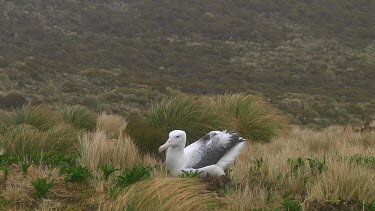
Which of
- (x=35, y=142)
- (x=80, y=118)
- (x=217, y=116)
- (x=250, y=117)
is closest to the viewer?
(x=35, y=142)

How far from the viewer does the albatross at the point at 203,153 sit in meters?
5.24

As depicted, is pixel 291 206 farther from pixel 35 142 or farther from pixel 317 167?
pixel 35 142

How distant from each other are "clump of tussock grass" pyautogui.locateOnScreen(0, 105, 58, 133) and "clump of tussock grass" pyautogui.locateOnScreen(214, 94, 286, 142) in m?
2.90

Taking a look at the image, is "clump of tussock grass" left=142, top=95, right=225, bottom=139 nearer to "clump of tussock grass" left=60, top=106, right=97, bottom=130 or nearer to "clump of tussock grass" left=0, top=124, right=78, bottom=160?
"clump of tussock grass" left=0, top=124, right=78, bottom=160

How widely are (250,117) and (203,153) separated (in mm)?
4646

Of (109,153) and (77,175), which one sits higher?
(77,175)

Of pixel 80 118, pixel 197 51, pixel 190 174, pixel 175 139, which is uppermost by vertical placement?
pixel 175 139

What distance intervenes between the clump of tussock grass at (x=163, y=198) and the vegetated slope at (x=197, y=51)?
707 inches

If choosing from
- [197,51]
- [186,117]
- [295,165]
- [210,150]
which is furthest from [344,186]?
[197,51]

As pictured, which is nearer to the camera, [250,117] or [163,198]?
[163,198]

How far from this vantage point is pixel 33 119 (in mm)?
9578

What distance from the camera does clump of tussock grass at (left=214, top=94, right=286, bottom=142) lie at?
9734 millimetres

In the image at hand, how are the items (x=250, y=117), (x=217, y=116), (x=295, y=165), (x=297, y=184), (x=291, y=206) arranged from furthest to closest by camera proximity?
(x=250, y=117) → (x=217, y=116) → (x=295, y=165) → (x=297, y=184) → (x=291, y=206)

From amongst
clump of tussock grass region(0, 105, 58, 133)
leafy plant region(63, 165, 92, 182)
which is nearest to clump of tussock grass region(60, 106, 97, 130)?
clump of tussock grass region(0, 105, 58, 133)
